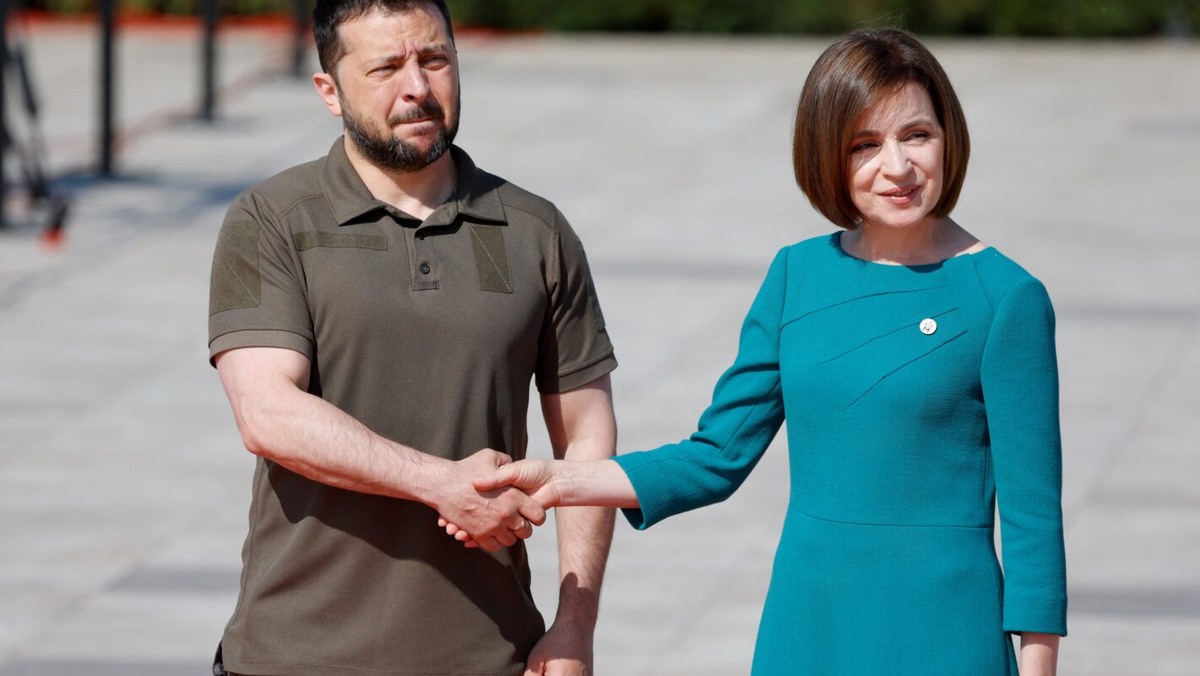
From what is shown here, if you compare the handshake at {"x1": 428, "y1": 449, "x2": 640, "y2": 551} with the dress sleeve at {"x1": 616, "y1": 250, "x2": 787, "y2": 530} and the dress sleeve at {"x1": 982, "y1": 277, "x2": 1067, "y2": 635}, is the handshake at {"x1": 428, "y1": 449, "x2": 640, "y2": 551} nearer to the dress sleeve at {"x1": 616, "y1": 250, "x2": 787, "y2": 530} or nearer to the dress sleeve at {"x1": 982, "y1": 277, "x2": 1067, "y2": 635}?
the dress sleeve at {"x1": 616, "y1": 250, "x2": 787, "y2": 530}

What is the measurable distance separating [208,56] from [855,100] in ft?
49.4

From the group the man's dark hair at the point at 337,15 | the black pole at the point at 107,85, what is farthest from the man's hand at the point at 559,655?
the black pole at the point at 107,85

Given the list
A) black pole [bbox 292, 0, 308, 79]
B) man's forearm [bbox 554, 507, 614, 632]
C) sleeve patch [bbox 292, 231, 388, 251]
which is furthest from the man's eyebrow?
black pole [bbox 292, 0, 308, 79]

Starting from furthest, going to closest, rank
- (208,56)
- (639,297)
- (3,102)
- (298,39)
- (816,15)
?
1. (816,15)
2. (298,39)
3. (208,56)
4. (3,102)
5. (639,297)

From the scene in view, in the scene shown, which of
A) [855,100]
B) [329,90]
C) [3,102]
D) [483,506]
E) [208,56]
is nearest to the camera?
[855,100]

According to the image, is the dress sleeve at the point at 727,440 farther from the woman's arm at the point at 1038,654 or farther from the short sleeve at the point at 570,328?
the woman's arm at the point at 1038,654

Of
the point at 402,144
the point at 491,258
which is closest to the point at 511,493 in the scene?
the point at 491,258

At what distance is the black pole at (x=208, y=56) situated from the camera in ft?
56.6

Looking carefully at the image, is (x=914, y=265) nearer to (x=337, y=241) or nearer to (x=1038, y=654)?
(x=1038, y=654)

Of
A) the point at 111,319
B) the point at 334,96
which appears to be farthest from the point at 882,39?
the point at 111,319

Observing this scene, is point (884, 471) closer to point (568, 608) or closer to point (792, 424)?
point (792, 424)

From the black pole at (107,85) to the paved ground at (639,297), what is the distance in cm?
27

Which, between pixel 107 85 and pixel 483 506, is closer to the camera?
pixel 483 506

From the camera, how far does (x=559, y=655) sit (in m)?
3.43
